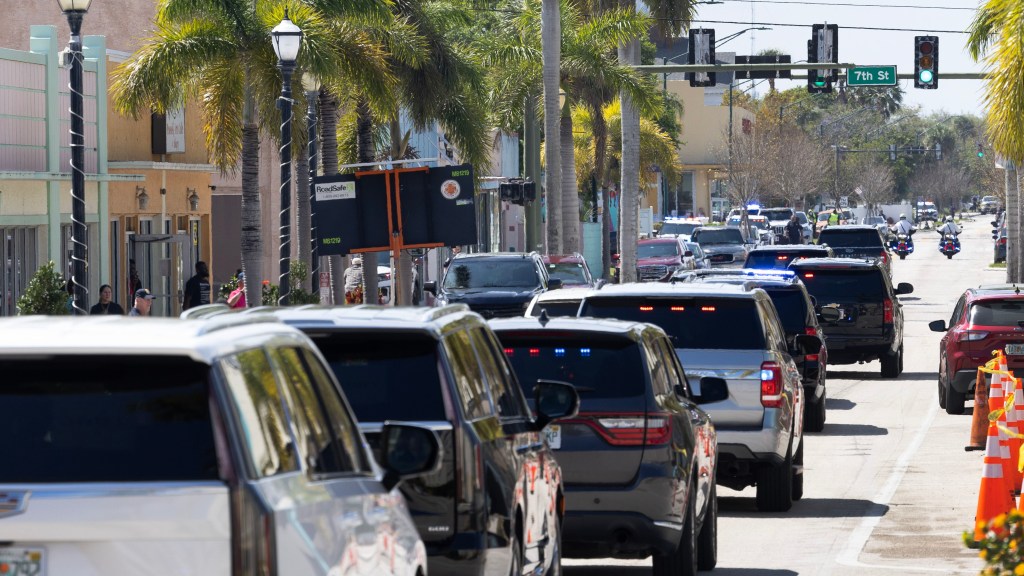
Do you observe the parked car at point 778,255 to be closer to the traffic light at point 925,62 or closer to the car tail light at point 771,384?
the traffic light at point 925,62

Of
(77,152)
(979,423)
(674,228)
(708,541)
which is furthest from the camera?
(674,228)

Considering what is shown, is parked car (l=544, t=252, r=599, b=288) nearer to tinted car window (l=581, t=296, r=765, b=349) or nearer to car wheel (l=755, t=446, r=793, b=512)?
car wheel (l=755, t=446, r=793, b=512)

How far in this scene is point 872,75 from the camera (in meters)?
47.4

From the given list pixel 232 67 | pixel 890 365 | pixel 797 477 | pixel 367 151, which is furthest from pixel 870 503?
pixel 367 151

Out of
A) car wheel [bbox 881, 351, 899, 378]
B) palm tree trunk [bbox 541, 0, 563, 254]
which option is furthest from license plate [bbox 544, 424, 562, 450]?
palm tree trunk [bbox 541, 0, 563, 254]

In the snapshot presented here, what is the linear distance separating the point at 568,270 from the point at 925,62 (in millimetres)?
11545

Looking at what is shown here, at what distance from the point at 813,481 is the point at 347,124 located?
31.0 meters

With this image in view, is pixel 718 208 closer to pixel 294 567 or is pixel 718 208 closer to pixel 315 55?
pixel 315 55

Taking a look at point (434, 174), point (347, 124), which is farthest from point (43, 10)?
point (434, 174)

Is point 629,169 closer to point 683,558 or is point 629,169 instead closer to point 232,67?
point 232,67

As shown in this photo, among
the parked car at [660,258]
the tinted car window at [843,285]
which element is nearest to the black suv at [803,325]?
the tinted car window at [843,285]

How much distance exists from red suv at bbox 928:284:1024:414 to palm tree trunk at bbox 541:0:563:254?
2277cm

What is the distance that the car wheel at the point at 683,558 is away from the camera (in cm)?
1042

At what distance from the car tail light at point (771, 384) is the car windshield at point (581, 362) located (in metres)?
3.57
